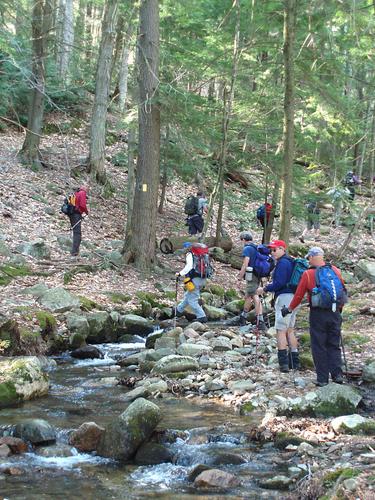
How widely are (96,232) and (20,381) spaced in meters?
10.5

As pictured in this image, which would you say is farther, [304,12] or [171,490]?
[304,12]

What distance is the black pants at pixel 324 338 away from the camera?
300 inches

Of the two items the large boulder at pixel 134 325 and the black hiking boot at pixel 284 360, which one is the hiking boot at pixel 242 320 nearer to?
the large boulder at pixel 134 325

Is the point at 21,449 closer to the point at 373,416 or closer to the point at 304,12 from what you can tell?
the point at 373,416

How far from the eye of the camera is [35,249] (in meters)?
14.4

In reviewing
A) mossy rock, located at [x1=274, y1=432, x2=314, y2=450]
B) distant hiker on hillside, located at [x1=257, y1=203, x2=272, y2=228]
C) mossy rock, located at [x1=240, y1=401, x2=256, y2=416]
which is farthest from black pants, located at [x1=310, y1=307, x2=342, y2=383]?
distant hiker on hillside, located at [x1=257, y1=203, x2=272, y2=228]

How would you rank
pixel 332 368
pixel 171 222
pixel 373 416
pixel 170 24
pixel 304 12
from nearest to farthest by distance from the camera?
pixel 373 416 < pixel 332 368 < pixel 304 12 < pixel 170 24 < pixel 171 222

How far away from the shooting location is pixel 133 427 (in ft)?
20.8

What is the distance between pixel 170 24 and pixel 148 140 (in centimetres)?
679

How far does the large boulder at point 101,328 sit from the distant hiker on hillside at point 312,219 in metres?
10.3

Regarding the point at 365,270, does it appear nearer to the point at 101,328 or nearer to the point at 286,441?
the point at 101,328

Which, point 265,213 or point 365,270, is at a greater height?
point 265,213

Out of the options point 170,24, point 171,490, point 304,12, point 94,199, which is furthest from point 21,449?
point 170,24

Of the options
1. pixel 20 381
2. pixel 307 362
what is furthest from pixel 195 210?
pixel 20 381
